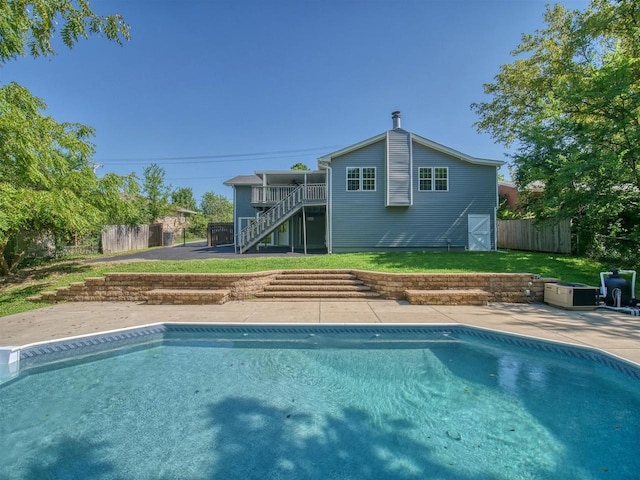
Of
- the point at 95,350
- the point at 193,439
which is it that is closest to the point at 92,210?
the point at 95,350

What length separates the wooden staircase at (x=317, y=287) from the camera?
344 inches

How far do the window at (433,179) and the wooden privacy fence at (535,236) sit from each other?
4662 millimetres

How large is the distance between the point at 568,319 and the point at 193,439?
7799 mm

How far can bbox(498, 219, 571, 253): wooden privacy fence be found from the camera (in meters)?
14.2

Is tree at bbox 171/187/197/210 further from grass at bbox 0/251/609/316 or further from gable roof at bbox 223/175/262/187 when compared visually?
grass at bbox 0/251/609/316

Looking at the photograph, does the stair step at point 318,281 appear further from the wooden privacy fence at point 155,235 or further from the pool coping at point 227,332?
the wooden privacy fence at point 155,235

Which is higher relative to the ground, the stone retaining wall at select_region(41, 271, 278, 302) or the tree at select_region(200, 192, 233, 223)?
the tree at select_region(200, 192, 233, 223)

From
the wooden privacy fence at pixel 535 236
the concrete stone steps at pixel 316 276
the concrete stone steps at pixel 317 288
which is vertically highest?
the wooden privacy fence at pixel 535 236

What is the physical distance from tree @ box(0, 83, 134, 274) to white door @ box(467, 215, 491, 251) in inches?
672

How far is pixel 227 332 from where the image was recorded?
6207mm

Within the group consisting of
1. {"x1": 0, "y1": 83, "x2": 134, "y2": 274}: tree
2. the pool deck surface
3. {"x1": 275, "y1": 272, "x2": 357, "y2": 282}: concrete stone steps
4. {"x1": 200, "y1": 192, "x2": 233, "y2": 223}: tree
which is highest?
{"x1": 200, "y1": 192, "x2": 233, "y2": 223}: tree

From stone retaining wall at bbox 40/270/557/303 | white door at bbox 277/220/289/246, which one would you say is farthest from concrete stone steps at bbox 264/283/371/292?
white door at bbox 277/220/289/246

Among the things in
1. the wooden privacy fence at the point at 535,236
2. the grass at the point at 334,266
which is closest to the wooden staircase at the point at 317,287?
the grass at the point at 334,266

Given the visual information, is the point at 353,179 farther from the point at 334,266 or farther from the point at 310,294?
the point at 310,294
